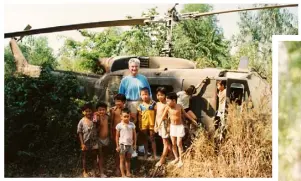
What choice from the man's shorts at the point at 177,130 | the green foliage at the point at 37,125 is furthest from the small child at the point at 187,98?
the green foliage at the point at 37,125

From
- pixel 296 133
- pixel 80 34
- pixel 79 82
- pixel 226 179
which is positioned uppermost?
pixel 80 34

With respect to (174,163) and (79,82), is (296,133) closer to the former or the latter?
(174,163)

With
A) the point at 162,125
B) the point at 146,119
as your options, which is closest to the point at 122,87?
the point at 146,119

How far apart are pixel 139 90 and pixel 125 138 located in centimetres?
72

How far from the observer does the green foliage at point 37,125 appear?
31.0 feet

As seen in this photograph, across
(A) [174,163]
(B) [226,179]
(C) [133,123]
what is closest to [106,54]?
(C) [133,123]

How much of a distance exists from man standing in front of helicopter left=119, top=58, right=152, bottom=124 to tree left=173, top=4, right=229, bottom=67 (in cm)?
63

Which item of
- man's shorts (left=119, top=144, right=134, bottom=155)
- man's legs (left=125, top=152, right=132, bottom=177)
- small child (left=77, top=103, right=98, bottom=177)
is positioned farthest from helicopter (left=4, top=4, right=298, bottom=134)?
man's legs (left=125, top=152, right=132, bottom=177)

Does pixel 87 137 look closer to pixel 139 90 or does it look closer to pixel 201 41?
pixel 139 90

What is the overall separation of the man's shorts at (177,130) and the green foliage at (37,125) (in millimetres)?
1340

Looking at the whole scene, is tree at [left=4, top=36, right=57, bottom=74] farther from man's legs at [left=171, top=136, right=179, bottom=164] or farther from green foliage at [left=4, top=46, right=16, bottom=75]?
man's legs at [left=171, top=136, right=179, bottom=164]

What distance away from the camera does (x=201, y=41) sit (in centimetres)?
995

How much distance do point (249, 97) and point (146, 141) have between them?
156 cm

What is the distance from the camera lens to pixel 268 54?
9.71m
